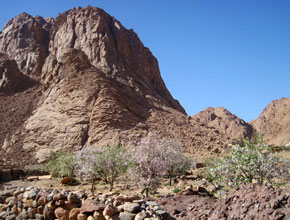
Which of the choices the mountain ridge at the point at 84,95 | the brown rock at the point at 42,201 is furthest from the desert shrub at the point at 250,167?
the mountain ridge at the point at 84,95

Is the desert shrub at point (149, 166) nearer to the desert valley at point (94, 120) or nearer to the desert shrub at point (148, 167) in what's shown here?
the desert shrub at point (148, 167)

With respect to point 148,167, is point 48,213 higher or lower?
lower

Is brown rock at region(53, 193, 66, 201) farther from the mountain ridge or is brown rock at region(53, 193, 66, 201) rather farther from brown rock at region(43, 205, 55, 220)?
the mountain ridge

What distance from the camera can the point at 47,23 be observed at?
104m

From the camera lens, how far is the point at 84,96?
1906 inches

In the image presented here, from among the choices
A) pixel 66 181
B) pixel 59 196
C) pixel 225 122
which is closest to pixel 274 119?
pixel 225 122

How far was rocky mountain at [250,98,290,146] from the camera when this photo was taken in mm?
108344

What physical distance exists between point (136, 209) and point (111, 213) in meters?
0.62

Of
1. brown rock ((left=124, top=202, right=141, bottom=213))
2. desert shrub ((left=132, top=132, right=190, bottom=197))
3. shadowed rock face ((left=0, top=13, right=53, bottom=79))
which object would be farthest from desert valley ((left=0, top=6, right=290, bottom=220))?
desert shrub ((left=132, top=132, right=190, bottom=197))

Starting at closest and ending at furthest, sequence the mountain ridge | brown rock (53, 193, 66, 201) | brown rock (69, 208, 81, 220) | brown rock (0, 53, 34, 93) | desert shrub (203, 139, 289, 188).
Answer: brown rock (69, 208, 81, 220)
brown rock (53, 193, 66, 201)
desert shrub (203, 139, 289, 188)
the mountain ridge
brown rock (0, 53, 34, 93)

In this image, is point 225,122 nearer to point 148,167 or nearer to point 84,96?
point 84,96

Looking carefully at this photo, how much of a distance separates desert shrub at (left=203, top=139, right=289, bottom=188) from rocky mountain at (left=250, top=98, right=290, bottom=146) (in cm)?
10174

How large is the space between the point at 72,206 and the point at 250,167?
5.80 m

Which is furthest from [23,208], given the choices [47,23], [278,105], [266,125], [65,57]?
[278,105]
